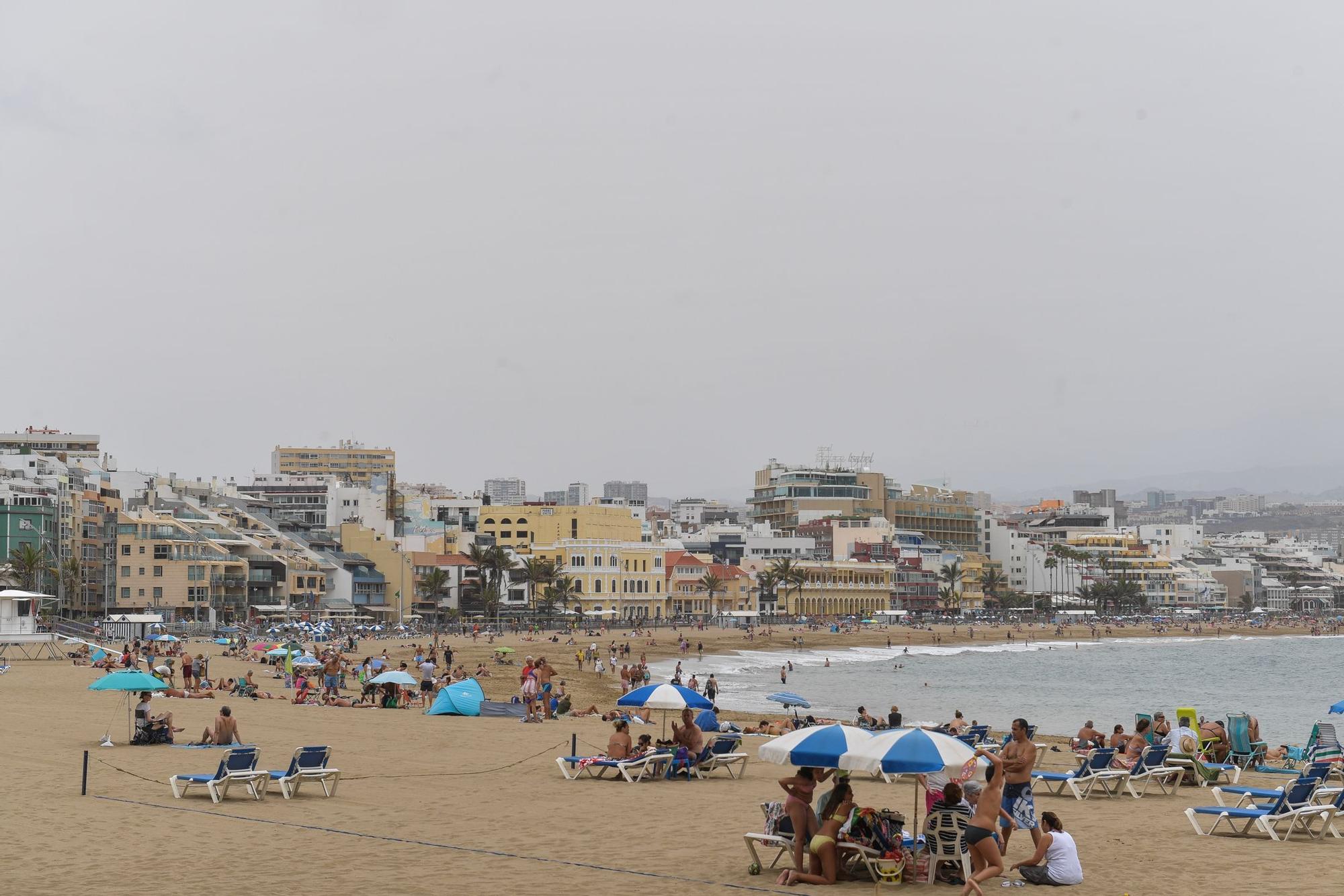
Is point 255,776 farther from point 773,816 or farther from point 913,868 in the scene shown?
point 913,868

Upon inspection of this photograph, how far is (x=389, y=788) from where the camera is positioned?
17.5m

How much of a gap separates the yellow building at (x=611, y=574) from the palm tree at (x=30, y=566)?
35305 millimetres

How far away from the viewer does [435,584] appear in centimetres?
9381

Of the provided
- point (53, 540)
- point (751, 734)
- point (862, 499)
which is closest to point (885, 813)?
point (751, 734)

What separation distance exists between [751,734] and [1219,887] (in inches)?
598

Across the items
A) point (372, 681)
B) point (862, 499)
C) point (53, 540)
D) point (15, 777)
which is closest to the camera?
point (15, 777)

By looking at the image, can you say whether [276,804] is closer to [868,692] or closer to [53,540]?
[868,692]

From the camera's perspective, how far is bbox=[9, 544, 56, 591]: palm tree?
6894 cm

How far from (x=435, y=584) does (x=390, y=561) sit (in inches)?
238

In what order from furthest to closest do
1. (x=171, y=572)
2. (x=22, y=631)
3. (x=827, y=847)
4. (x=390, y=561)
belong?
(x=390, y=561) < (x=171, y=572) < (x=22, y=631) < (x=827, y=847)

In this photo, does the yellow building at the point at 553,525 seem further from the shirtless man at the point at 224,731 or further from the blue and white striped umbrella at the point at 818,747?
the blue and white striped umbrella at the point at 818,747

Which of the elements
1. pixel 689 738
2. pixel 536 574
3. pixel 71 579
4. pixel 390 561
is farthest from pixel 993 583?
pixel 689 738

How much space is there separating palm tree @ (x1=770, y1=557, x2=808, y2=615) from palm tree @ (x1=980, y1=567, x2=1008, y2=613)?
34320 millimetres

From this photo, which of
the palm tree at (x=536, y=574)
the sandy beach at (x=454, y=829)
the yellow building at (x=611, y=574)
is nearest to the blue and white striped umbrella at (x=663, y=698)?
the sandy beach at (x=454, y=829)
